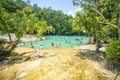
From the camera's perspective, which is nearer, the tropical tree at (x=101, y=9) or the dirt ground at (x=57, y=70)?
the dirt ground at (x=57, y=70)

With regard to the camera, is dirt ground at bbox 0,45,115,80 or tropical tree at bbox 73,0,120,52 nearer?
dirt ground at bbox 0,45,115,80

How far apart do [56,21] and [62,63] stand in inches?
3771

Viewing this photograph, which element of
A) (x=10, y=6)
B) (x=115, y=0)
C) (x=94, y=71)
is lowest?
(x=94, y=71)

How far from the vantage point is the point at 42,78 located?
1938cm

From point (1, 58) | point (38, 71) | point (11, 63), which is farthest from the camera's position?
point (1, 58)

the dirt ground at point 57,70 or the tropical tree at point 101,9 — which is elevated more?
the tropical tree at point 101,9

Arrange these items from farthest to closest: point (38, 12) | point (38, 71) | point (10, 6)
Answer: point (38, 12)
point (10, 6)
point (38, 71)

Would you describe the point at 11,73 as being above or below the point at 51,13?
below

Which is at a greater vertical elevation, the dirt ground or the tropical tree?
the tropical tree

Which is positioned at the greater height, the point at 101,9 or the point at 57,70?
the point at 101,9

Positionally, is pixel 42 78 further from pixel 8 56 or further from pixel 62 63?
pixel 8 56

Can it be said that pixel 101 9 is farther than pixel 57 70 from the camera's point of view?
Yes

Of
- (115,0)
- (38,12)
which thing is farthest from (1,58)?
(38,12)

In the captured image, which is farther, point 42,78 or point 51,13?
point 51,13
